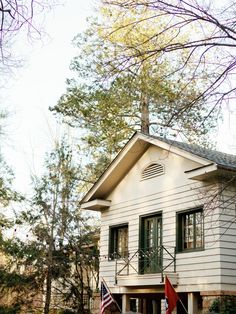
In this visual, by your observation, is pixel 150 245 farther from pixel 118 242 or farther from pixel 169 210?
pixel 118 242

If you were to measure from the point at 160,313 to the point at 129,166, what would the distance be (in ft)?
20.0

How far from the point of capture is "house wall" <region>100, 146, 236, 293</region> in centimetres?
1483

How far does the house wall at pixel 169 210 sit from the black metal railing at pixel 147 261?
13 cm

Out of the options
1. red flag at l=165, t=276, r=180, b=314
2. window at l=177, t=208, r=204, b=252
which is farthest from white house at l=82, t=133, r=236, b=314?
red flag at l=165, t=276, r=180, b=314

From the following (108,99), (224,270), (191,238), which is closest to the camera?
(224,270)

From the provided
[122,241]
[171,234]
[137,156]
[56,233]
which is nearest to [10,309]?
[56,233]

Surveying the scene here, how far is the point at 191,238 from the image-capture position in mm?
15945

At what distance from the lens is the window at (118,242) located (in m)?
19.1

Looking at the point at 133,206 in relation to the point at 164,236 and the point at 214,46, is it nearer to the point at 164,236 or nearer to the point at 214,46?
the point at 164,236

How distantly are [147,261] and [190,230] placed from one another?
2.13m

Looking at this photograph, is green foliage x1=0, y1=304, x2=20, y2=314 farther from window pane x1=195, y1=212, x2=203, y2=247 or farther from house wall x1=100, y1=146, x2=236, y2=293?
window pane x1=195, y1=212, x2=203, y2=247

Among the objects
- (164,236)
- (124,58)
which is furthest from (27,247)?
(124,58)

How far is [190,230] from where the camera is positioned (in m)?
16.0

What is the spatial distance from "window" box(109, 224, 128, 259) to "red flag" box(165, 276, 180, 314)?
3906 mm
